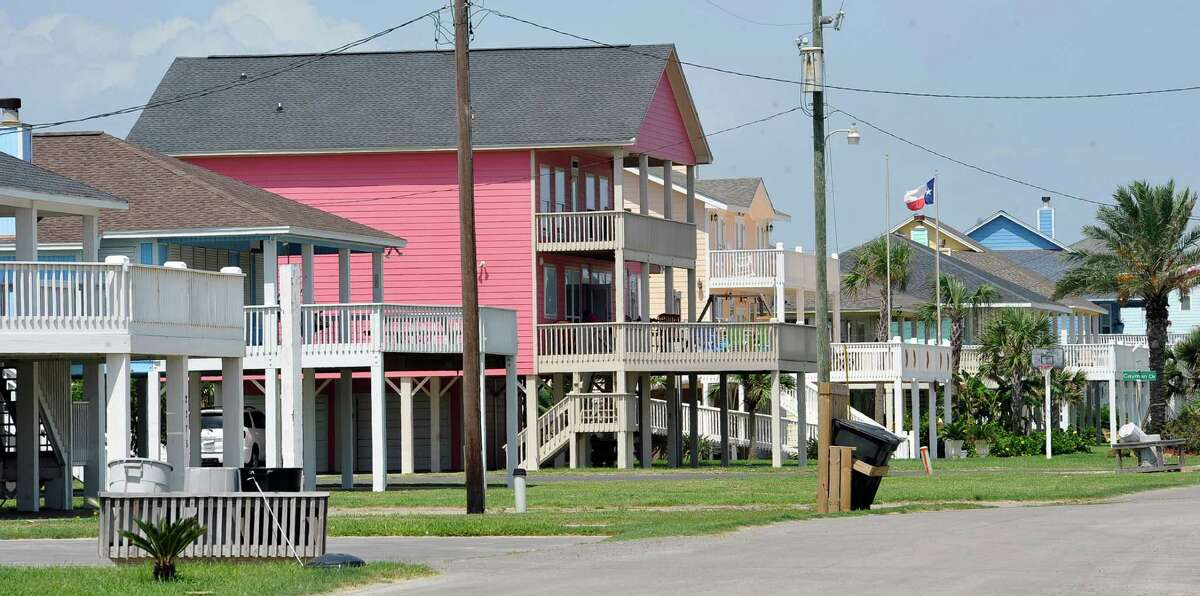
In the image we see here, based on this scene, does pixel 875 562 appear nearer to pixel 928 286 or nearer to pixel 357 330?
pixel 357 330

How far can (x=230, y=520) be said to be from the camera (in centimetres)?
1750

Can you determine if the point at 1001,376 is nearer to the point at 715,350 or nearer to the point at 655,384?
the point at 655,384

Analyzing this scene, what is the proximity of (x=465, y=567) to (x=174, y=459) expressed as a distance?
36.9 feet

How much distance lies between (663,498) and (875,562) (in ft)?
41.7

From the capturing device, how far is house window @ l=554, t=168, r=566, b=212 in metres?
49.0

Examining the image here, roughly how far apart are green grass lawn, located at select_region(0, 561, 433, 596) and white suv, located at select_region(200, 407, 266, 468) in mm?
24101

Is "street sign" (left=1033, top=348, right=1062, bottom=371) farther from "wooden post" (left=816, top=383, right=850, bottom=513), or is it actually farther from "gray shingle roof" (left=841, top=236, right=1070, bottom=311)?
"wooden post" (left=816, top=383, right=850, bottom=513)

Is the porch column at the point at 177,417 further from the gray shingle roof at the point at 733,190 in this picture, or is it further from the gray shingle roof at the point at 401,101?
the gray shingle roof at the point at 733,190

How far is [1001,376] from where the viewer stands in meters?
61.3

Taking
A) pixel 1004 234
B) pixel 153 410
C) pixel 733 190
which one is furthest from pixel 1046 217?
pixel 153 410

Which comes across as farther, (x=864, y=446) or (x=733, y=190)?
(x=733, y=190)

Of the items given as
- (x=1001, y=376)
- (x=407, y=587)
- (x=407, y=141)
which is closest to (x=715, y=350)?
(x=407, y=141)

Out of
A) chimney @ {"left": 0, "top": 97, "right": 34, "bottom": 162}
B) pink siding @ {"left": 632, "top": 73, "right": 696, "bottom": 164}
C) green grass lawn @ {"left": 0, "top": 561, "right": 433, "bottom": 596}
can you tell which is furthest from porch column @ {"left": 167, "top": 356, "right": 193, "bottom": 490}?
pink siding @ {"left": 632, "top": 73, "right": 696, "bottom": 164}

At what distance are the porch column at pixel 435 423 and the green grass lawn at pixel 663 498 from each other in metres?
5.20
